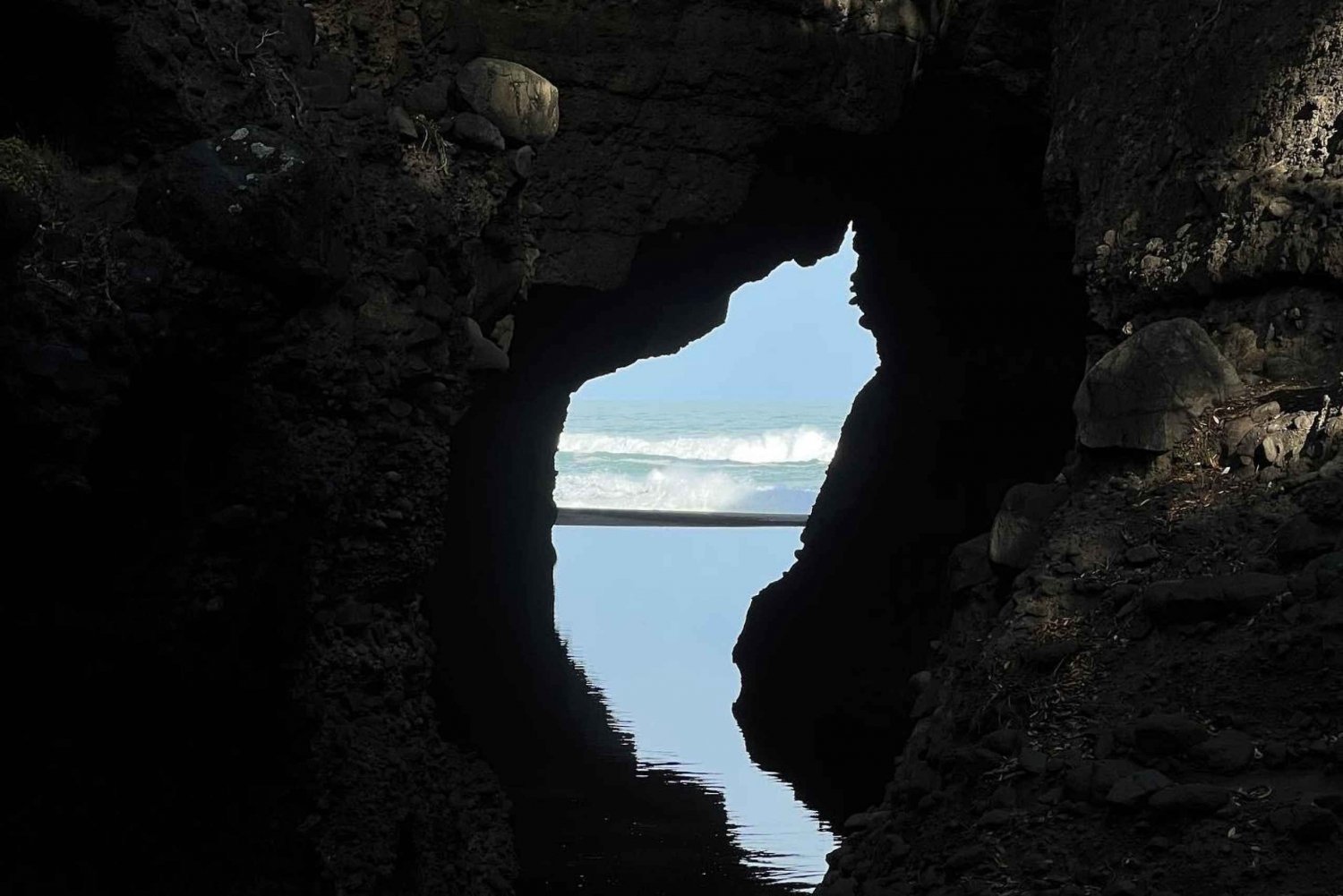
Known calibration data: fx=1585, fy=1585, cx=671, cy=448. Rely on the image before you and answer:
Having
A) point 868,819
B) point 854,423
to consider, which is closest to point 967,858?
point 868,819

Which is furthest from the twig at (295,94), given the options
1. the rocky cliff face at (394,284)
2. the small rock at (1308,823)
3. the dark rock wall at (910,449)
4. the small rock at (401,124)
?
the small rock at (1308,823)

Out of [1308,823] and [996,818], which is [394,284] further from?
[1308,823]

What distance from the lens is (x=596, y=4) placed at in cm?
791

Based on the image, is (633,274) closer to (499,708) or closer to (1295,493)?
(499,708)

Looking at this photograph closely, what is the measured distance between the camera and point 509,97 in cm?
687

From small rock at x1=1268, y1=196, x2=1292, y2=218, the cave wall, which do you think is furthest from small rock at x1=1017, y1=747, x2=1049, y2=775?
small rock at x1=1268, y1=196, x2=1292, y2=218

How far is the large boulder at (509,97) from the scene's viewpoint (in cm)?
683

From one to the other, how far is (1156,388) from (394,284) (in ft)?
9.82

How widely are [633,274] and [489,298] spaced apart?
2845 mm

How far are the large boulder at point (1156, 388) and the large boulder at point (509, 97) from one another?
9.05ft

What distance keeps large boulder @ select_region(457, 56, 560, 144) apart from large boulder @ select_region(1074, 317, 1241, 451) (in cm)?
276

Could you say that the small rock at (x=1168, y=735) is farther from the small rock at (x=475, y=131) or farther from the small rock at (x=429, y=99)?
the small rock at (x=429, y=99)

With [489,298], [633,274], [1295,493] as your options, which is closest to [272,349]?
[489,298]

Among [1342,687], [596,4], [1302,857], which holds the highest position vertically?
[596,4]
